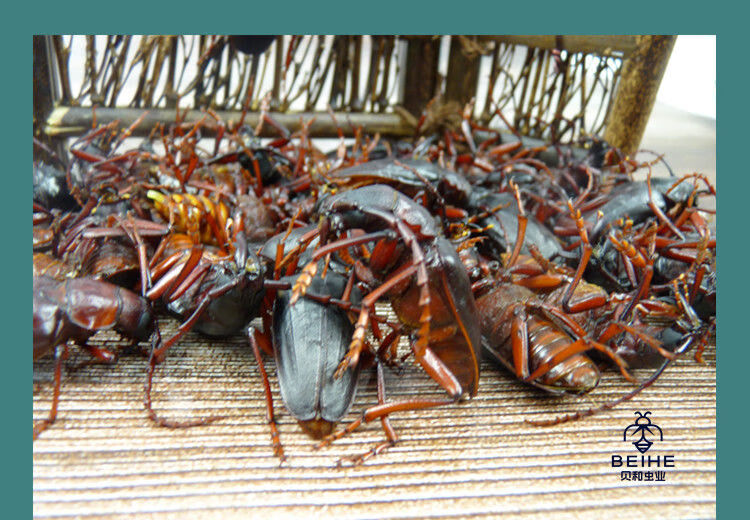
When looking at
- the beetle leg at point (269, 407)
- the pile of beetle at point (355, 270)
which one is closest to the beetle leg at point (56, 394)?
the pile of beetle at point (355, 270)

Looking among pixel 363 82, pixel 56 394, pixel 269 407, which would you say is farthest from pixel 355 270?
pixel 363 82

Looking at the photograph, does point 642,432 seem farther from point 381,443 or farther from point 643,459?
point 381,443

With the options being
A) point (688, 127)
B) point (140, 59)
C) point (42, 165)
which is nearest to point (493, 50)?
point (688, 127)

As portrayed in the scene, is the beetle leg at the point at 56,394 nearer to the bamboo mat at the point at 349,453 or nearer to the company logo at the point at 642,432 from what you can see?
the bamboo mat at the point at 349,453

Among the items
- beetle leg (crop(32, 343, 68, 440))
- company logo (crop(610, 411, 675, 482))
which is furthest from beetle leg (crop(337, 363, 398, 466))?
beetle leg (crop(32, 343, 68, 440))

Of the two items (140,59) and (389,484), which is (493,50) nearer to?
(140,59)
